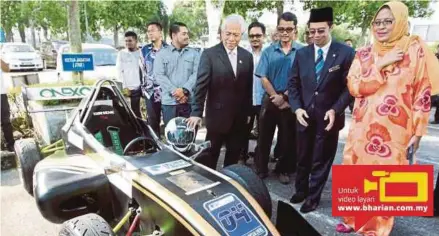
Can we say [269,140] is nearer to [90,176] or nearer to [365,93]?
[365,93]

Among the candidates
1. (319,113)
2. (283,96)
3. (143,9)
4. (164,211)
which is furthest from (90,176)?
(143,9)

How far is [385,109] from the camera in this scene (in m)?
2.44

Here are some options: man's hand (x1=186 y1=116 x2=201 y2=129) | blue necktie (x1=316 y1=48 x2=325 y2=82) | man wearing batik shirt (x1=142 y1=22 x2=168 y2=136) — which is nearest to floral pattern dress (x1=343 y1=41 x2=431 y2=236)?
blue necktie (x1=316 y1=48 x2=325 y2=82)

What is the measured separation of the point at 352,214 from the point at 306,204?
23.1 inches

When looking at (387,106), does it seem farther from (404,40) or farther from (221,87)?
(221,87)

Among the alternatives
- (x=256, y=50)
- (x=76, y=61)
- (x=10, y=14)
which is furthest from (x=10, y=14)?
(x=256, y=50)

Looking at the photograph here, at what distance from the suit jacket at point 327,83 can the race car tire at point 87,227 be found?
5.99ft

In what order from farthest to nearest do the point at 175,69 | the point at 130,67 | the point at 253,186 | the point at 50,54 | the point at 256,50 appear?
the point at 50,54 → the point at 130,67 → the point at 256,50 → the point at 175,69 → the point at 253,186

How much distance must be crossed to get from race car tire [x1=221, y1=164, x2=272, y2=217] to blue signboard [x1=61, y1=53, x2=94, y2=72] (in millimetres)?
3573

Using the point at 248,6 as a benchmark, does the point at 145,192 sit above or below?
below

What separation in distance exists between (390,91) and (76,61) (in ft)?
14.3

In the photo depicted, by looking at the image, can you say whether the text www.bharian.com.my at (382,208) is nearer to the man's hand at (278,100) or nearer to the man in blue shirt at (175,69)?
the man's hand at (278,100)

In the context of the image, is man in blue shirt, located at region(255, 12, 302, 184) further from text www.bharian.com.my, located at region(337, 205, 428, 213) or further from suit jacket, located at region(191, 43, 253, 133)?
text www.bharian.com.my, located at region(337, 205, 428, 213)

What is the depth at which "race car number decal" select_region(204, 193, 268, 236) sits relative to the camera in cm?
191
